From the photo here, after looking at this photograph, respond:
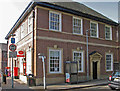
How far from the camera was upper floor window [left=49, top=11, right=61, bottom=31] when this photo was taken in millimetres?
13930

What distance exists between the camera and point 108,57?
19125mm

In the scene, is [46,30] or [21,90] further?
[46,30]

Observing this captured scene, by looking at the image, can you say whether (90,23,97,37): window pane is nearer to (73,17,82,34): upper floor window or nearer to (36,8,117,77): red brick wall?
(36,8,117,77): red brick wall

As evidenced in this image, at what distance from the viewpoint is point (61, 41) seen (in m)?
14.3

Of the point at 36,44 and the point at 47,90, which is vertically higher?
the point at 36,44

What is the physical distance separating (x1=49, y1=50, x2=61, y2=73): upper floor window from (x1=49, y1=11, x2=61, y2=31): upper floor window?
2.38m

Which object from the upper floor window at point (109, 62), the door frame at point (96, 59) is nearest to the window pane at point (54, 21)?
the door frame at point (96, 59)

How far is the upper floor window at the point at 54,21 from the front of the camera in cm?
1393

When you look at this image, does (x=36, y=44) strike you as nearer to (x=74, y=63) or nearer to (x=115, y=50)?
(x=74, y=63)

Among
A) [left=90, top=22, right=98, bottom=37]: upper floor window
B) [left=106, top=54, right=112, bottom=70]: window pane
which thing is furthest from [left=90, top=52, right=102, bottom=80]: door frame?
[left=90, top=22, right=98, bottom=37]: upper floor window

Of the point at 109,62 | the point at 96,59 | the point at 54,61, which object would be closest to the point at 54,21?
the point at 54,61

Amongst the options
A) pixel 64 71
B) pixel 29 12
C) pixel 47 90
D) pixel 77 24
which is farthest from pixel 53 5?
pixel 47 90

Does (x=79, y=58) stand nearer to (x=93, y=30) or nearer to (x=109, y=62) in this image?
(x=93, y=30)

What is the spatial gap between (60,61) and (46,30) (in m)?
3.40
